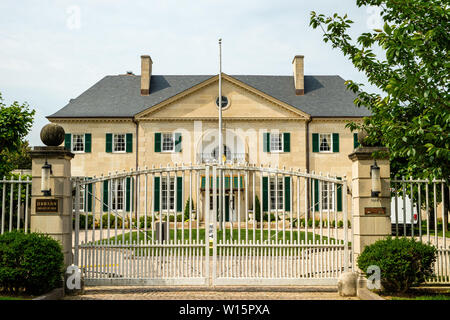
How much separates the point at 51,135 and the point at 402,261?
669cm

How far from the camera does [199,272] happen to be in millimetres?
8711

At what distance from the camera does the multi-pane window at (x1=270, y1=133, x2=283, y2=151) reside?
1204 inches

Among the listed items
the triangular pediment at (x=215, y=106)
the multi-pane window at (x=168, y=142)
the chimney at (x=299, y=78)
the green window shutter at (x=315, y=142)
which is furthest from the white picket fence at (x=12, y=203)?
the chimney at (x=299, y=78)

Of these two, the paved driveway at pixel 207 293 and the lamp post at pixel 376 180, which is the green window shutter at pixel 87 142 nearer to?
the paved driveway at pixel 207 293

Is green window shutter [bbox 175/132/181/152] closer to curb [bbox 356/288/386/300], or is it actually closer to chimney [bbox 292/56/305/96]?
chimney [bbox 292/56/305/96]

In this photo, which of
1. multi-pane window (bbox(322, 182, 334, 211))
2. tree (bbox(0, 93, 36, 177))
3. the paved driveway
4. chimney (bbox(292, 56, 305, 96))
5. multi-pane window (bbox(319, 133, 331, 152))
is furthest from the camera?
chimney (bbox(292, 56, 305, 96))

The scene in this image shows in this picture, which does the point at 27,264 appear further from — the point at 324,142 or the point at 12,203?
the point at 324,142

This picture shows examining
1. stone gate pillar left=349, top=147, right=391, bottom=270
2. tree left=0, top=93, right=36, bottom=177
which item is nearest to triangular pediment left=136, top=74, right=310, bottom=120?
tree left=0, top=93, right=36, bottom=177

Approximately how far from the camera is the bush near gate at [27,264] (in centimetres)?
723

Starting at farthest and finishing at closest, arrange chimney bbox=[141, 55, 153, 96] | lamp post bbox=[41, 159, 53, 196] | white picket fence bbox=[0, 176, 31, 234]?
chimney bbox=[141, 55, 153, 96] → lamp post bbox=[41, 159, 53, 196] → white picket fence bbox=[0, 176, 31, 234]

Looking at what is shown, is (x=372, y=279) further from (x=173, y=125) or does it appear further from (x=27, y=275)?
(x=173, y=125)

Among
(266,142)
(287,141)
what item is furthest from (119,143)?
(287,141)

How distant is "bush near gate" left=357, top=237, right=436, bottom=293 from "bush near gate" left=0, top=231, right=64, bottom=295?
5.38m

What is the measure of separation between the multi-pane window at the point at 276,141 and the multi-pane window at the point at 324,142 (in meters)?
2.79
